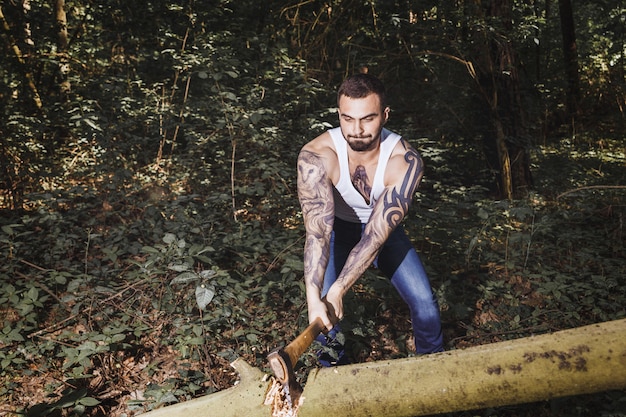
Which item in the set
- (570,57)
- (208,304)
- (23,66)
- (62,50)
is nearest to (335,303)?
(208,304)

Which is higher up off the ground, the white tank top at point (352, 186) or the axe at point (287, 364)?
the white tank top at point (352, 186)

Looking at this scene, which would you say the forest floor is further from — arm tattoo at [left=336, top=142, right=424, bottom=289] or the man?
arm tattoo at [left=336, top=142, right=424, bottom=289]

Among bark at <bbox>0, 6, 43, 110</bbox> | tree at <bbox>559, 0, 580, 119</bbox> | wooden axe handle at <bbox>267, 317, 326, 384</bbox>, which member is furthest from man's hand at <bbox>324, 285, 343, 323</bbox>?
tree at <bbox>559, 0, 580, 119</bbox>

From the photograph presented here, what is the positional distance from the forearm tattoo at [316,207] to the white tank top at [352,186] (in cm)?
13

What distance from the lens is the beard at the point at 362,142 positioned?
2.65 metres

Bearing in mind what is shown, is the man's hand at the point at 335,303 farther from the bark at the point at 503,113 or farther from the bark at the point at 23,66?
the bark at the point at 23,66

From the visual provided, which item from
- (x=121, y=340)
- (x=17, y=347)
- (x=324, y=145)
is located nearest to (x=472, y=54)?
(x=324, y=145)

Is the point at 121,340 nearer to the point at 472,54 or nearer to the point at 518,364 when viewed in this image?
the point at 518,364

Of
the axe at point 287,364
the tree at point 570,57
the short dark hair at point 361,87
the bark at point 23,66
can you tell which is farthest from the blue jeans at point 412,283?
the tree at point 570,57

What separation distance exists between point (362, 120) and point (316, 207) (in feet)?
1.89

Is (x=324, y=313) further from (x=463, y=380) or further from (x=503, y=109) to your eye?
(x=503, y=109)

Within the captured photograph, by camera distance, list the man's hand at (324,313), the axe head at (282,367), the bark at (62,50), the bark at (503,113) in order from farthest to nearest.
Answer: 1. the bark at (62,50)
2. the bark at (503,113)
3. the man's hand at (324,313)
4. the axe head at (282,367)

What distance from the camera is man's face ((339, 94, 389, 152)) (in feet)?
8.34

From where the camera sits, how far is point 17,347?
3115mm
